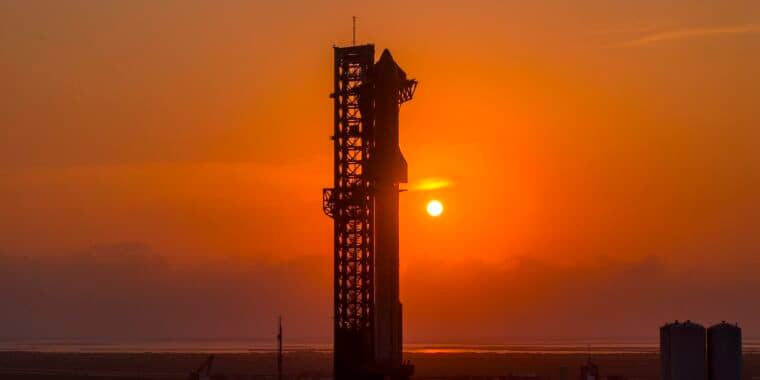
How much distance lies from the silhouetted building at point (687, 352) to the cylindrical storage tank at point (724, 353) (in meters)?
0.56

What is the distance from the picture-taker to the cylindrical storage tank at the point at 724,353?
5862cm

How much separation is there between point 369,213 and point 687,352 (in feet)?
67.4

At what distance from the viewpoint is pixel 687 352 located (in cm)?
5853

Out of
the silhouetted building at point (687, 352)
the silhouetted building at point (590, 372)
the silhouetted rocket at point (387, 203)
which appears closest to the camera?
the silhouetted building at point (687, 352)

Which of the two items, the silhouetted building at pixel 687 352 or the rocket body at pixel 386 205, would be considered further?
the rocket body at pixel 386 205

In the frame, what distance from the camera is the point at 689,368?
58500 mm

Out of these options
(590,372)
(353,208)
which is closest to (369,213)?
(353,208)

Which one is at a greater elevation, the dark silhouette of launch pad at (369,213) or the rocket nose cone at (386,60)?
the rocket nose cone at (386,60)

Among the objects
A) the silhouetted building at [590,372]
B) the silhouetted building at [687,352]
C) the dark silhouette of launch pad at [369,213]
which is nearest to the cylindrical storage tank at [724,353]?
the silhouetted building at [687,352]

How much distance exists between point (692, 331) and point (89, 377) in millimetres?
94505

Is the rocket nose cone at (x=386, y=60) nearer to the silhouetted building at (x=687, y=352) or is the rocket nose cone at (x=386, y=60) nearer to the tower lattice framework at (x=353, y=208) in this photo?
the tower lattice framework at (x=353, y=208)

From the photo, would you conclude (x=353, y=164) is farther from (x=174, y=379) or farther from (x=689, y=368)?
(x=174, y=379)

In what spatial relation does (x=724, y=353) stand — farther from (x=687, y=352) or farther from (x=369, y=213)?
(x=369, y=213)

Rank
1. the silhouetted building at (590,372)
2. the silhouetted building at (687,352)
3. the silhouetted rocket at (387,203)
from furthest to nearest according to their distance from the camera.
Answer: the silhouetted building at (590,372) < the silhouetted rocket at (387,203) < the silhouetted building at (687,352)
